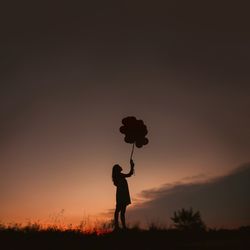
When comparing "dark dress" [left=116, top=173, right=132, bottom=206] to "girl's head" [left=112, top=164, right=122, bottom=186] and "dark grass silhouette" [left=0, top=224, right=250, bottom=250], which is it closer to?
"girl's head" [left=112, top=164, right=122, bottom=186]

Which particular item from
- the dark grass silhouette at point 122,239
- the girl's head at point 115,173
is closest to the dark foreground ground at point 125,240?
the dark grass silhouette at point 122,239

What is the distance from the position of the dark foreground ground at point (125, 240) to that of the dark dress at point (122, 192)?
3.76 feet

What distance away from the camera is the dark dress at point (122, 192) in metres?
16.0

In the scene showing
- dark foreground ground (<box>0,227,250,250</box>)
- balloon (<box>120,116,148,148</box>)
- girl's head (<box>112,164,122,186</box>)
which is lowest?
dark foreground ground (<box>0,227,250,250</box>)

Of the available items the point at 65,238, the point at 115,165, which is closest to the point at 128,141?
the point at 115,165

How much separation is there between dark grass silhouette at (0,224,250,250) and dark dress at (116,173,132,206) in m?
0.98

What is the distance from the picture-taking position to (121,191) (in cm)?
1603

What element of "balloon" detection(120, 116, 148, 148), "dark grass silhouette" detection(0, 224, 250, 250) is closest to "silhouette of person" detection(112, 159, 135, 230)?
"dark grass silhouette" detection(0, 224, 250, 250)

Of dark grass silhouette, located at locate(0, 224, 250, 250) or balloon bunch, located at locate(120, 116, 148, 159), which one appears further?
balloon bunch, located at locate(120, 116, 148, 159)

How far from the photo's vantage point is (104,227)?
16.0 m

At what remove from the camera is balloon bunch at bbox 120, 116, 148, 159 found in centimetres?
1700

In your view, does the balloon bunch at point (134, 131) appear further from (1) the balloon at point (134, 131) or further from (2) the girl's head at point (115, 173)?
(2) the girl's head at point (115, 173)

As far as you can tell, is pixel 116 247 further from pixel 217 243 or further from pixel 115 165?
pixel 115 165

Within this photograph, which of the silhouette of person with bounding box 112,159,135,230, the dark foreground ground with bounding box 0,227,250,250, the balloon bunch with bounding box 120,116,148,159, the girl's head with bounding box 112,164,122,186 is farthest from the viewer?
the balloon bunch with bounding box 120,116,148,159
